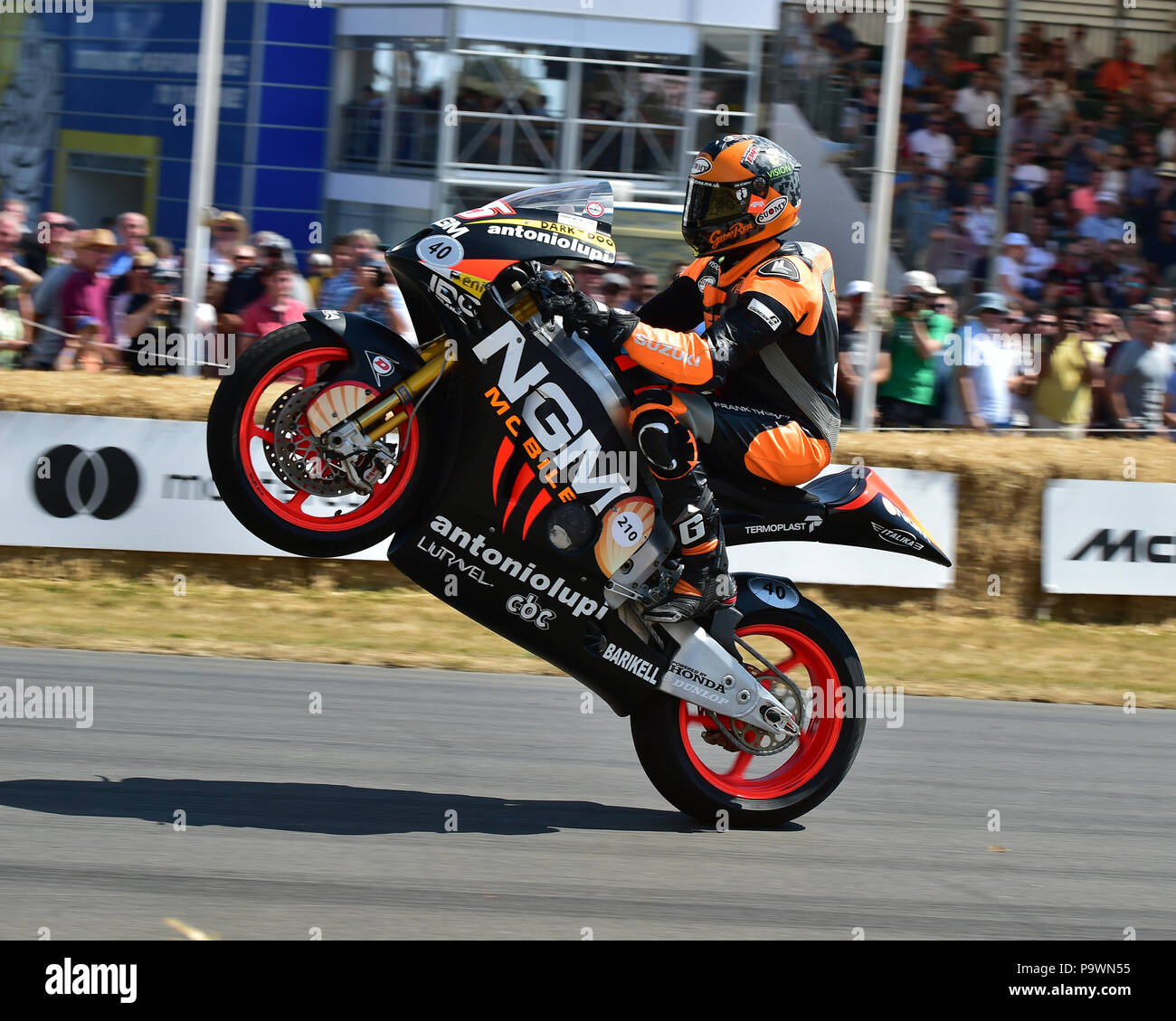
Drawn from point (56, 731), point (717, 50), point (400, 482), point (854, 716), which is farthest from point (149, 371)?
point (717, 50)

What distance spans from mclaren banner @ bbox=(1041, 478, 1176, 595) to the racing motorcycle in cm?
466

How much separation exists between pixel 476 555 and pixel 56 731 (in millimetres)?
1781

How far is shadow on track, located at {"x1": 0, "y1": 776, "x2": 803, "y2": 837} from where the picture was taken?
4.59 meters

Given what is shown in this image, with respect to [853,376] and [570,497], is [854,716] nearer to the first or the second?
[570,497]

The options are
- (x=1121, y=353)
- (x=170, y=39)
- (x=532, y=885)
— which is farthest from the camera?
(x=170, y=39)

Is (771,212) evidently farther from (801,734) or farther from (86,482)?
(86,482)

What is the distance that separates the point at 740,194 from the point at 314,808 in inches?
88.1

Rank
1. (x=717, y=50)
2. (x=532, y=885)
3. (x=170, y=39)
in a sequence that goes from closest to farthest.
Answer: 1. (x=532, y=885)
2. (x=717, y=50)
3. (x=170, y=39)

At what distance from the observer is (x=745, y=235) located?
4.75m

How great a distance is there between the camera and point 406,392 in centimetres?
452

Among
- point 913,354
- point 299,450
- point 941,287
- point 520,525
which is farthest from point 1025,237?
point 299,450

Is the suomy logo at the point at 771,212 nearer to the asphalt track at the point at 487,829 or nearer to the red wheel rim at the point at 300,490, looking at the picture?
the red wheel rim at the point at 300,490

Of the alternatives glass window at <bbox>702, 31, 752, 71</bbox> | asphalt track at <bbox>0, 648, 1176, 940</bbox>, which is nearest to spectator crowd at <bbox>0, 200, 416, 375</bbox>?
asphalt track at <bbox>0, 648, 1176, 940</bbox>

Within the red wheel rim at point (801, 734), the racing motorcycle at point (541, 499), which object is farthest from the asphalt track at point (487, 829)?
the racing motorcycle at point (541, 499)
